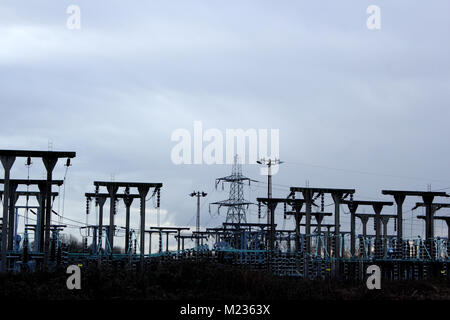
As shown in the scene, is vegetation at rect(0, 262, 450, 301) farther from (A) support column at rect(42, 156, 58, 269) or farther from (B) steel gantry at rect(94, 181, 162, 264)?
(B) steel gantry at rect(94, 181, 162, 264)

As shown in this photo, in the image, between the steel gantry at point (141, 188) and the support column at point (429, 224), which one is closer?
the steel gantry at point (141, 188)

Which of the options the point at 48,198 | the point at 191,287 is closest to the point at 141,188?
the point at 48,198

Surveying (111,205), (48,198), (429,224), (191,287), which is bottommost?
(191,287)

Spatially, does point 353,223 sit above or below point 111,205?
below

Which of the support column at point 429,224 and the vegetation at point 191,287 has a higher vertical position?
the support column at point 429,224

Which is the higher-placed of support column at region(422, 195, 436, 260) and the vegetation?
support column at region(422, 195, 436, 260)

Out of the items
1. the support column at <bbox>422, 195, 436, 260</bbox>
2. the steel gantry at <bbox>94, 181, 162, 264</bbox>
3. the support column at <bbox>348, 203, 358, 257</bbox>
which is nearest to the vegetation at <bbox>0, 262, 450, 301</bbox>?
the steel gantry at <bbox>94, 181, 162, 264</bbox>

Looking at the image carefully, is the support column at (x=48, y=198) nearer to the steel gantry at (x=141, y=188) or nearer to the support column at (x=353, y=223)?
the steel gantry at (x=141, y=188)

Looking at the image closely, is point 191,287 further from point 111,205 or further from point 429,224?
point 429,224

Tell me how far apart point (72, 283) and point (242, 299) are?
20.8 feet

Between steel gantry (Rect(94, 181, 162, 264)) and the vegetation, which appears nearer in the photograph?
the vegetation

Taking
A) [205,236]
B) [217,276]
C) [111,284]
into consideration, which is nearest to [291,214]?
[205,236]

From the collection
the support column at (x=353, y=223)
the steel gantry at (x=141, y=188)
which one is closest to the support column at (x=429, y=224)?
the support column at (x=353, y=223)
